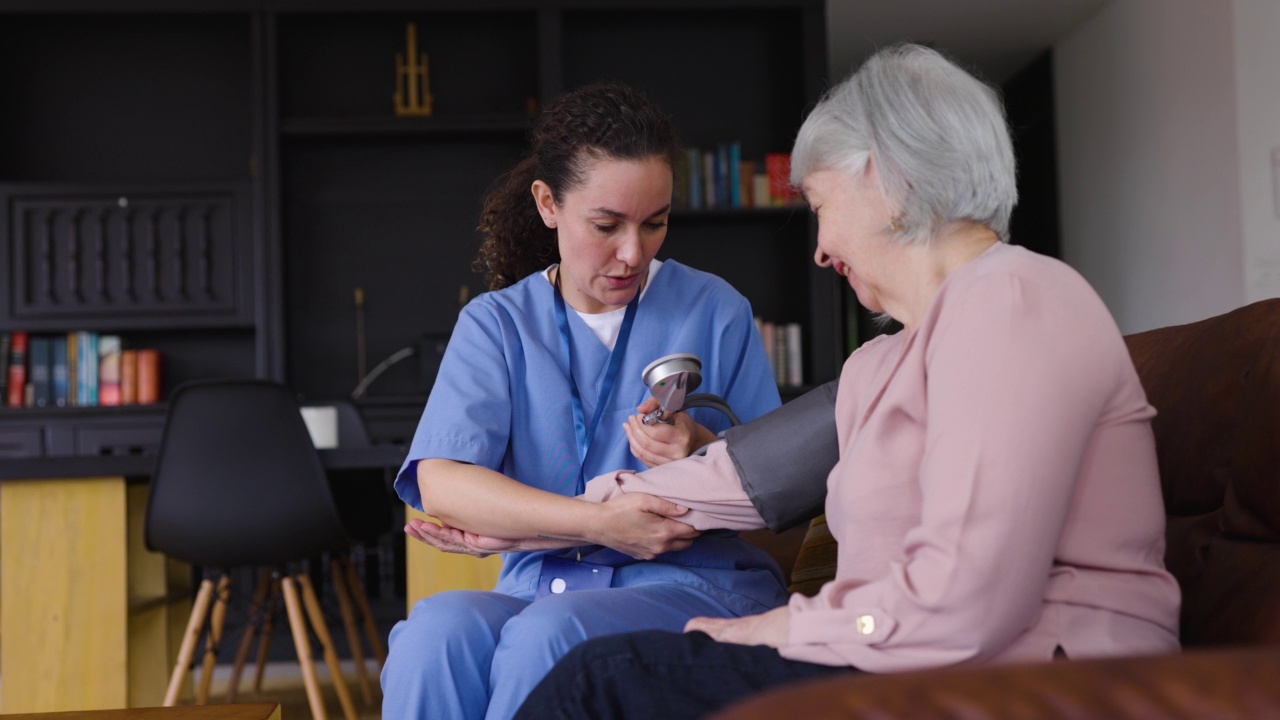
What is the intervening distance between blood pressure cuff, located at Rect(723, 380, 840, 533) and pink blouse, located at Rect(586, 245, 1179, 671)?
20 cm

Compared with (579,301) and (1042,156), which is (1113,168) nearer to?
(1042,156)

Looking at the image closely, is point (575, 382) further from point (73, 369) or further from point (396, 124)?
point (73, 369)

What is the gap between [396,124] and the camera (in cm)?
483

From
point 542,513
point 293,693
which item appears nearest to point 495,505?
point 542,513

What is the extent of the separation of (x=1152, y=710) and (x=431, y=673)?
100 cm

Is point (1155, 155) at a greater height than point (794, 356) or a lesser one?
greater

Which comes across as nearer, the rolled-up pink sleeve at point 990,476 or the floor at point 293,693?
the rolled-up pink sleeve at point 990,476

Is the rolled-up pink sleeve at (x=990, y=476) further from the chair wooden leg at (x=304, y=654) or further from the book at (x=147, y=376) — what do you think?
the book at (x=147, y=376)

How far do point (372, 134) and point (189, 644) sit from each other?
8.36 ft

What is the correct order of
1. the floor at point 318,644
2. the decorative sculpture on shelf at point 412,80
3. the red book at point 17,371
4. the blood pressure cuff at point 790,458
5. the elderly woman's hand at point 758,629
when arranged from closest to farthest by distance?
the elderly woman's hand at point 758,629 → the blood pressure cuff at point 790,458 → the floor at point 318,644 → the red book at point 17,371 → the decorative sculpture on shelf at point 412,80

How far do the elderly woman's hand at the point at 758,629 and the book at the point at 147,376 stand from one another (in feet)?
13.5

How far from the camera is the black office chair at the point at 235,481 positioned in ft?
9.37

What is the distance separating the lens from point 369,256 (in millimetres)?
5129

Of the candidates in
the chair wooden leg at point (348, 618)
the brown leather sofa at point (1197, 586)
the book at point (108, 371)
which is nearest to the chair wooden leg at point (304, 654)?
the chair wooden leg at point (348, 618)
